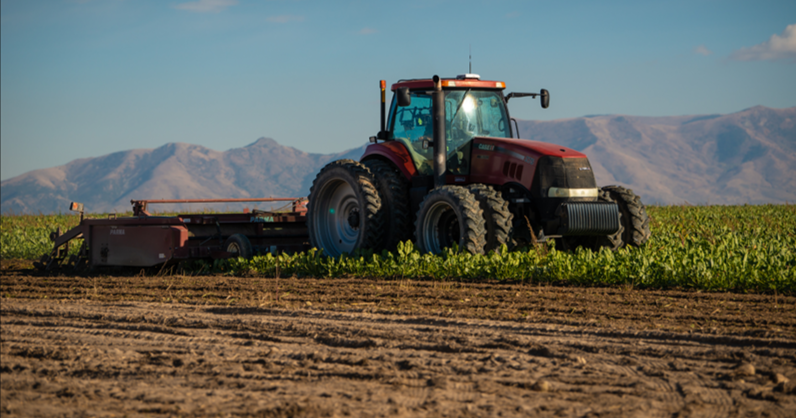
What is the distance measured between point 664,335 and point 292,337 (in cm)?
283

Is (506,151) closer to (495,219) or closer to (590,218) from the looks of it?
(495,219)

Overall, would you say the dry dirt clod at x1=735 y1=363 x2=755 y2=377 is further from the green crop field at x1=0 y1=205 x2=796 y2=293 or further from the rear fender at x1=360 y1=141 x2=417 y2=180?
the rear fender at x1=360 y1=141 x2=417 y2=180

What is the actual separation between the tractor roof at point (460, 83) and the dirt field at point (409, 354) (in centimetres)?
312

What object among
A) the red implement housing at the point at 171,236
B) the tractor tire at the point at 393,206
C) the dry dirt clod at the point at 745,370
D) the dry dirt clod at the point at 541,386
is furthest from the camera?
the red implement housing at the point at 171,236

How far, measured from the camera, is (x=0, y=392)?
4312 mm

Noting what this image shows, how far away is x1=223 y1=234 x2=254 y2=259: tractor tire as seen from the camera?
1062 centimetres

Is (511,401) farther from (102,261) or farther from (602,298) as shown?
(102,261)

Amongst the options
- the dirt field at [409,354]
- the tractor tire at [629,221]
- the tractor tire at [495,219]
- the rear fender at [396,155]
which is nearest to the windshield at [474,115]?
the rear fender at [396,155]

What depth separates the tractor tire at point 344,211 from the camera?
10.1 meters

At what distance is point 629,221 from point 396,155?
10.8 ft

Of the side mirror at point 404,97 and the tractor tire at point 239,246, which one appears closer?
the side mirror at point 404,97

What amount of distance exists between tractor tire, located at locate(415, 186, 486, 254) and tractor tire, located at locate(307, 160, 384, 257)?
2.29ft

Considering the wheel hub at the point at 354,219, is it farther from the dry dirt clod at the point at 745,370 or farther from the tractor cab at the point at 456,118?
the dry dirt clod at the point at 745,370

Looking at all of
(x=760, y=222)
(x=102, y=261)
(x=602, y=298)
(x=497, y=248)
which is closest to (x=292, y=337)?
(x=602, y=298)
